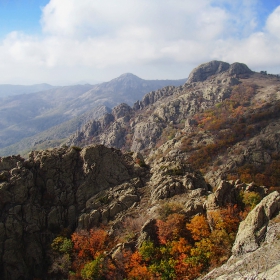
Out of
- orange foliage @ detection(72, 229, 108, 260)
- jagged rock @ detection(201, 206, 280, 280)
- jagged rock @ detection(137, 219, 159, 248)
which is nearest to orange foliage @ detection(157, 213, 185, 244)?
jagged rock @ detection(137, 219, 159, 248)

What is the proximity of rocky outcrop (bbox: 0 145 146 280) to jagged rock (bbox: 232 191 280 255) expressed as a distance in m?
19.9

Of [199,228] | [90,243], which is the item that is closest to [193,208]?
[199,228]

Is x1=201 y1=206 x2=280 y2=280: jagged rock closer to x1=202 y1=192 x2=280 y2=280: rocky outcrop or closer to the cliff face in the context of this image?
x1=202 y1=192 x2=280 y2=280: rocky outcrop

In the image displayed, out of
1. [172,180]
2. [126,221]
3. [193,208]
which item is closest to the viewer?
[193,208]

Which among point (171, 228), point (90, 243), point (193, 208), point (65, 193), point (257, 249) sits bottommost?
point (90, 243)

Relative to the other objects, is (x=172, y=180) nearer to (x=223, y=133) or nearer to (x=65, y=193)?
(x=65, y=193)

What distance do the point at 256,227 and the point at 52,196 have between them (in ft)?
109

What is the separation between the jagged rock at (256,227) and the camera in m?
24.6

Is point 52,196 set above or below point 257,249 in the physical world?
above

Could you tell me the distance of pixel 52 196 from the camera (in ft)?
142

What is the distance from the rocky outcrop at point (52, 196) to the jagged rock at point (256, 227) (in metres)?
19.9

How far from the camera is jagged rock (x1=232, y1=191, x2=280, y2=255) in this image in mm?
24609

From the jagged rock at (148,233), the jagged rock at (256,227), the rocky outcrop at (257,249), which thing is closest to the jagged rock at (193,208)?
the jagged rock at (148,233)

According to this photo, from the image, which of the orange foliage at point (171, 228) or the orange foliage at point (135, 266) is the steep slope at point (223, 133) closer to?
the orange foliage at point (171, 228)
